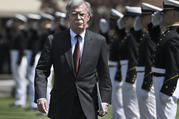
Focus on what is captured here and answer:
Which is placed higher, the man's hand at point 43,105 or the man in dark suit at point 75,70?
the man in dark suit at point 75,70

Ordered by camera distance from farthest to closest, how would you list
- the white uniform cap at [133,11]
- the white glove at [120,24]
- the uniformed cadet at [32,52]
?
the uniformed cadet at [32,52] → the white glove at [120,24] → the white uniform cap at [133,11]

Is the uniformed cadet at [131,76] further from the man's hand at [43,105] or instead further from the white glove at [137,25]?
the man's hand at [43,105]

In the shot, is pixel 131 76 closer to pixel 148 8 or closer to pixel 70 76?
pixel 148 8

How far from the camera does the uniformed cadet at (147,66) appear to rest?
8.48 metres

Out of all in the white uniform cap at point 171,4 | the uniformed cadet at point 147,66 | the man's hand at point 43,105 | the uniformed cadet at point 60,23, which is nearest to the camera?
the man's hand at point 43,105

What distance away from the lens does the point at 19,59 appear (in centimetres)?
1592

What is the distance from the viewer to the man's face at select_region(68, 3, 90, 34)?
6.17 m

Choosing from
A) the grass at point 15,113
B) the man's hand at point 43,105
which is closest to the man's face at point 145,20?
the grass at point 15,113

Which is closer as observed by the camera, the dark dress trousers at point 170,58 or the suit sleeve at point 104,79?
the suit sleeve at point 104,79

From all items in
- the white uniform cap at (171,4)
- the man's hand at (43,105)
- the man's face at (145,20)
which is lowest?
the man's hand at (43,105)

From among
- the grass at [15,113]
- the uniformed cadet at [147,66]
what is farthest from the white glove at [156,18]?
the grass at [15,113]

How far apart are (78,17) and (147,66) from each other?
8.66 feet

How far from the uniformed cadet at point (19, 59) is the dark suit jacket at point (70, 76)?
9.44 m

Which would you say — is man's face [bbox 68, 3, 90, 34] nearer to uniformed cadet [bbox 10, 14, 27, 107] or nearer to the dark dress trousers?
the dark dress trousers
